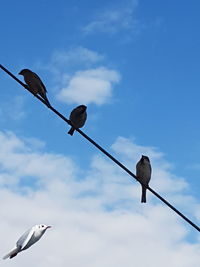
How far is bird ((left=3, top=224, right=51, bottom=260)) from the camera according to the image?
7.73m

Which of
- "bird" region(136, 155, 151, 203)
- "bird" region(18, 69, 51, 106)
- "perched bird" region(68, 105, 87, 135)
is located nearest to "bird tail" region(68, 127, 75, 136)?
"perched bird" region(68, 105, 87, 135)

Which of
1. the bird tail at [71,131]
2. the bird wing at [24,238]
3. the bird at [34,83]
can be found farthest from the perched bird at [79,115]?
the bird wing at [24,238]

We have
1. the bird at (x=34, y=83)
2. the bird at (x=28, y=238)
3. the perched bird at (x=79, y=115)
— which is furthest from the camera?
the perched bird at (x=79, y=115)

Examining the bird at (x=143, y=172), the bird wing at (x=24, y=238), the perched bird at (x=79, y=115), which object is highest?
the perched bird at (x=79, y=115)

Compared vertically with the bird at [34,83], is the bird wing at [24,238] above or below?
below

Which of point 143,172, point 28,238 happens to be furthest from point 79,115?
A: point 28,238

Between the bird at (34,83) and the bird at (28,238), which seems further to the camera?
the bird at (34,83)

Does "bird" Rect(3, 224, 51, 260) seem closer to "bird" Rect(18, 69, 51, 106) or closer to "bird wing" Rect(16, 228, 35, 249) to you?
"bird wing" Rect(16, 228, 35, 249)

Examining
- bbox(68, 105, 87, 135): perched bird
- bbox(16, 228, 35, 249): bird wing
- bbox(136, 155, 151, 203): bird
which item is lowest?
bbox(16, 228, 35, 249): bird wing

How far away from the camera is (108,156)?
5320 millimetres

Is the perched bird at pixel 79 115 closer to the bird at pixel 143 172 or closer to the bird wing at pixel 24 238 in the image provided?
the bird at pixel 143 172

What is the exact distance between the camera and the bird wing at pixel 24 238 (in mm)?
7864

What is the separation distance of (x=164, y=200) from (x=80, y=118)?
5.41 meters

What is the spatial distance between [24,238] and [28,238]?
0.06 m
